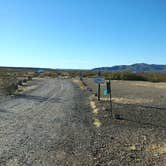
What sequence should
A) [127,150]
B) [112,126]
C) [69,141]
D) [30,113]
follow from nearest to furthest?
1. [127,150]
2. [69,141]
3. [112,126]
4. [30,113]

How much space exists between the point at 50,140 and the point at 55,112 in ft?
30.3

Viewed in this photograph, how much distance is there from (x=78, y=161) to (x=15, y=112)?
1222cm

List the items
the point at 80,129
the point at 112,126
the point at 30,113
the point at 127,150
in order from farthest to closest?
the point at 30,113 → the point at 112,126 → the point at 80,129 → the point at 127,150

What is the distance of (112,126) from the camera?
17422mm

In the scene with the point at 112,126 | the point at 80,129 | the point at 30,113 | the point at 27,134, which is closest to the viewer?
the point at 27,134

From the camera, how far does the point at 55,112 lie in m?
22.5

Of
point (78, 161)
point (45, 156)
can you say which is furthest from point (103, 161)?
point (45, 156)

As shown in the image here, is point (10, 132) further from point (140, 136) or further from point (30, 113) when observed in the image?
point (30, 113)

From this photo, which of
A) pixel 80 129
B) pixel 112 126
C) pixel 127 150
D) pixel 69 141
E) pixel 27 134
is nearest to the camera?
pixel 127 150

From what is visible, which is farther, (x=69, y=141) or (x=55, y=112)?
(x=55, y=112)

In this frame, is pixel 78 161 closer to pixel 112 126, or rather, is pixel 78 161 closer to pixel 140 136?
pixel 140 136

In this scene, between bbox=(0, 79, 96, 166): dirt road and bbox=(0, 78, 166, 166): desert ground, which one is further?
bbox=(0, 78, 166, 166): desert ground

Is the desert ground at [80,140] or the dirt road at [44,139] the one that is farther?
the desert ground at [80,140]

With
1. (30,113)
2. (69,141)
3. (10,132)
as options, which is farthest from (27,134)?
(30,113)
